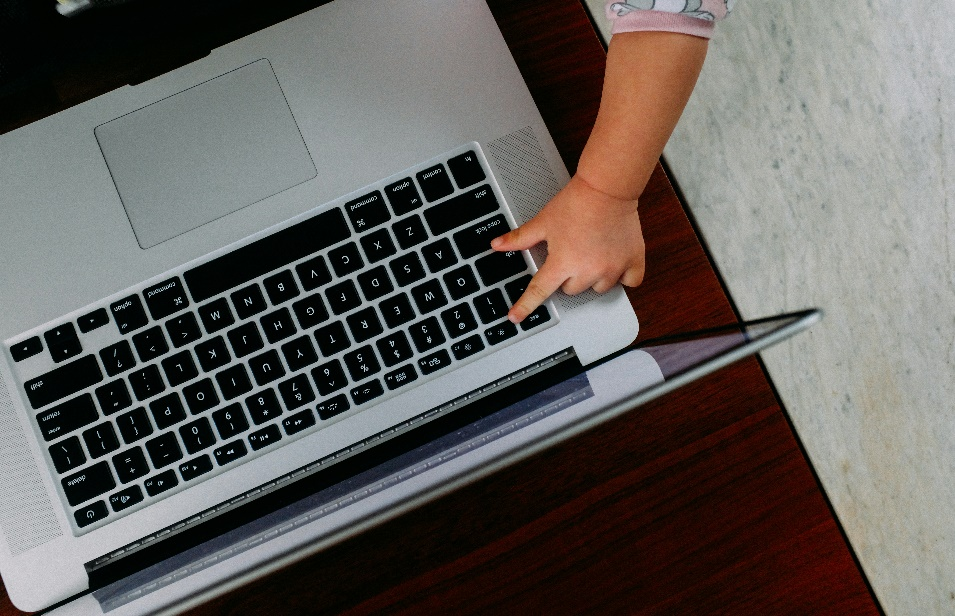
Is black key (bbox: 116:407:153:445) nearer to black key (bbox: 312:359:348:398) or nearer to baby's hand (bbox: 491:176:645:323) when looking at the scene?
black key (bbox: 312:359:348:398)

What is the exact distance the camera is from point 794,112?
1.94 ft

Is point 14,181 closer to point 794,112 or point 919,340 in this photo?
point 794,112

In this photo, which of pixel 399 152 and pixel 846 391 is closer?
pixel 399 152

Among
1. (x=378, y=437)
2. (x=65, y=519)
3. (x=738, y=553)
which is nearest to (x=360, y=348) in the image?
(x=378, y=437)

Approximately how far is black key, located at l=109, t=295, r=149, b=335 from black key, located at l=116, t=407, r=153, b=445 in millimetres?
55

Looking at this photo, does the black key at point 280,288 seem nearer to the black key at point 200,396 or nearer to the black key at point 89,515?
the black key at point 200,396

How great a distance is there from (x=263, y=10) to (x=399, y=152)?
17 centimetres

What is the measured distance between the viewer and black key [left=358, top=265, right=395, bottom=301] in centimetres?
45

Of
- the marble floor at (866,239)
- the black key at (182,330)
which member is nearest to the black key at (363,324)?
the black key at (182,330)

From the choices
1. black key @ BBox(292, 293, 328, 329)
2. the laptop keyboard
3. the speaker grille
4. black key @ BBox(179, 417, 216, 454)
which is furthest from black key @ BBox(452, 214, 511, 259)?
the speaker grille

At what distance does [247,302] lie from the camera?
0.45 m

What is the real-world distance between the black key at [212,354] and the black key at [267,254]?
0.03 m

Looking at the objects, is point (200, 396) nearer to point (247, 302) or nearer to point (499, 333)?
point (247, 302)

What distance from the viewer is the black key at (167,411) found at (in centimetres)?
44
